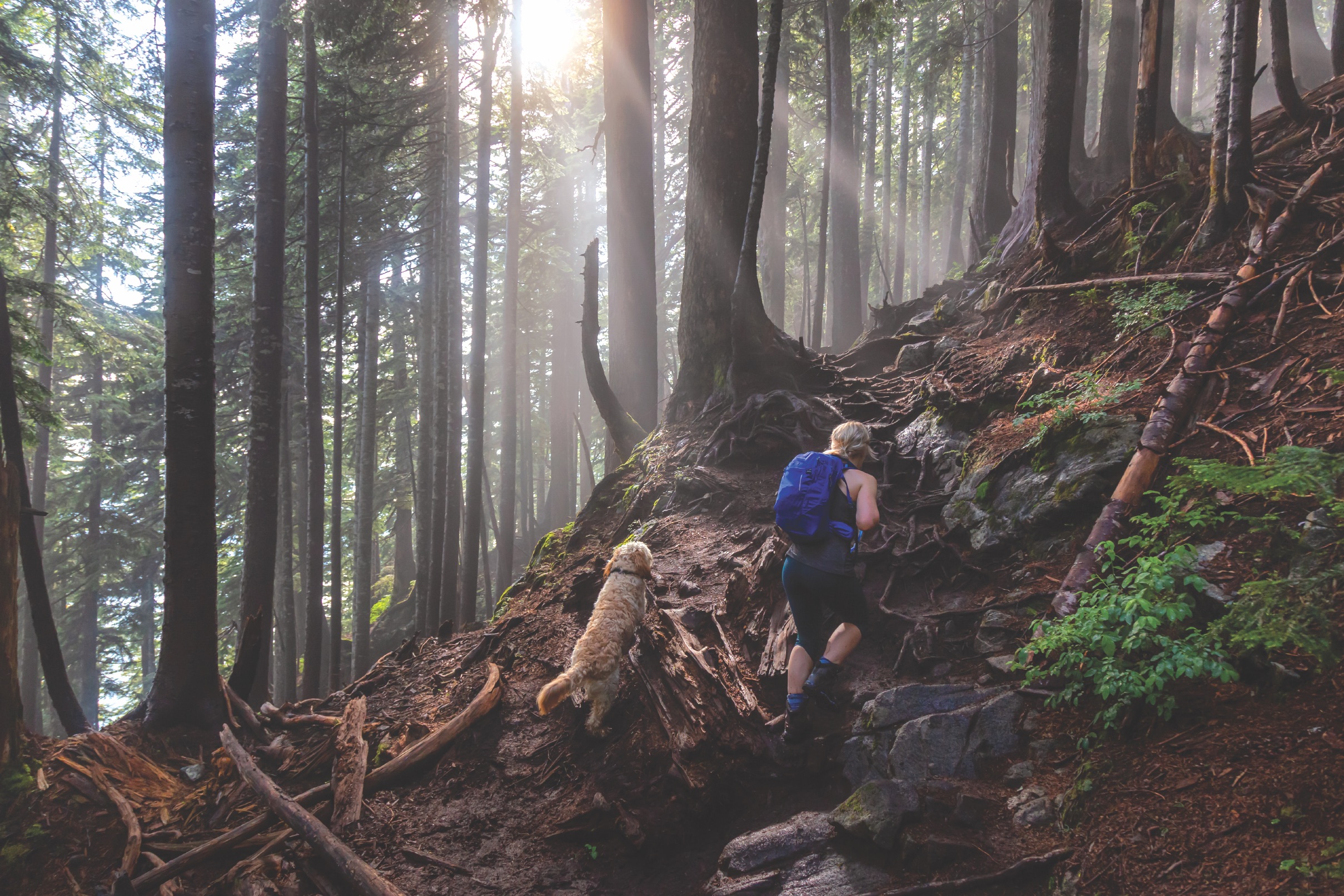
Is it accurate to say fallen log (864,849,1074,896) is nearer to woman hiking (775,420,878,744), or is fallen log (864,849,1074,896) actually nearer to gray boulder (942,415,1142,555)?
woman hiking (775,420,878,744)

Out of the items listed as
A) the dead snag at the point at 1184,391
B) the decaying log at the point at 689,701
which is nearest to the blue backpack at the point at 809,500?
the decaying log at the point at 689,701

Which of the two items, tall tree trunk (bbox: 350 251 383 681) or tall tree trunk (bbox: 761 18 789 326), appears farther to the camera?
tall tree trunk (bbox: 761 18 789 326)

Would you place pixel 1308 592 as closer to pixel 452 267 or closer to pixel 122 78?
pixel 452 267

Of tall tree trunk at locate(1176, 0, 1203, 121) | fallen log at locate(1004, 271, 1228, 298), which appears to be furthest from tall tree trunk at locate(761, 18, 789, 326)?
tall tree trunk at locate(1176, 0, 1203, 121)

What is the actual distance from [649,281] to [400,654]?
7.14 metres

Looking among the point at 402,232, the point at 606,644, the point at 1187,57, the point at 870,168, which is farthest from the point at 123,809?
the point at 1187,57

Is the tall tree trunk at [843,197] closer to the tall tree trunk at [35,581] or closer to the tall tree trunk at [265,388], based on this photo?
the tall tree trunk at [265,388]

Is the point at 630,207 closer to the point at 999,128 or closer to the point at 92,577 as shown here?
the point at 999,128

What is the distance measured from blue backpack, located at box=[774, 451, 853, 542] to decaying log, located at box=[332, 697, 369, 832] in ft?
10.9

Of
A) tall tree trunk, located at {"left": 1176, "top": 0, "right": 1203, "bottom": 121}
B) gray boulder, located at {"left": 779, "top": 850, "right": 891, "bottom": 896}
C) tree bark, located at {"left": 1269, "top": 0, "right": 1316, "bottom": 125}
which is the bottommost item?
gray boulder, located at {"left": 779, "top": 850, "right": 891, "bottom": 896}

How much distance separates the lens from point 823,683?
413cm

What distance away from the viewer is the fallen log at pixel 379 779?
11.9 feet

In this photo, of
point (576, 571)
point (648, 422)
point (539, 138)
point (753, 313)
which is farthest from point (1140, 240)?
point (539, 138)

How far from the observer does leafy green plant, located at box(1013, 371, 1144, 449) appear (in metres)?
4.70
